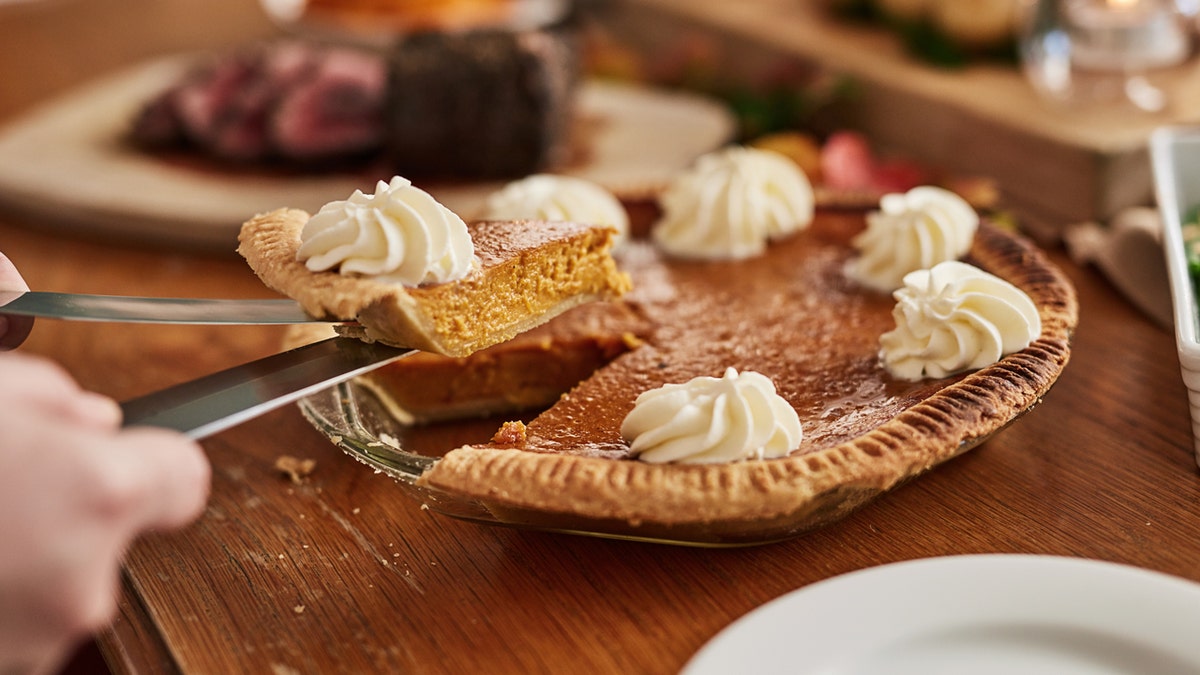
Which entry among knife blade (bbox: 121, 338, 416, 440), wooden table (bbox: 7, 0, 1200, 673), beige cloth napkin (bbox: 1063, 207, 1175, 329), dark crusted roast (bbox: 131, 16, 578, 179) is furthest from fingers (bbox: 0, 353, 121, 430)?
dark crusted roast (bbox: 131, 16, 578, 179)

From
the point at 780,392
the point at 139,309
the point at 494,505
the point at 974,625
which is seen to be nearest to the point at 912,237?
the point at 780,392

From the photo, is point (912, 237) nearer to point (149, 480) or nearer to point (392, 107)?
point (149, 480)

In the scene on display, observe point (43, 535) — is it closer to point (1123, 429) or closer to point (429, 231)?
point (429, 231)

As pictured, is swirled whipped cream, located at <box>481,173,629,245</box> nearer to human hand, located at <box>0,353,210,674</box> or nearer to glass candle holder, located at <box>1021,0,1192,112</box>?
human hand, located at <box>0,353,210,674</box>

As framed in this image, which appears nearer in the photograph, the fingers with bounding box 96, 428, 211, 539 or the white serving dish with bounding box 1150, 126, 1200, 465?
the fingers with bounding box 96, 428, 211, 539

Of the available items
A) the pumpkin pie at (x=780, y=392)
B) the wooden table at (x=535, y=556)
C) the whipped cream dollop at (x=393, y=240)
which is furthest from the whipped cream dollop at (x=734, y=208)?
the whipped cream dollop at (x=393, y=240)

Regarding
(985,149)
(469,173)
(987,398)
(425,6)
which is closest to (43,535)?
(987,398)
